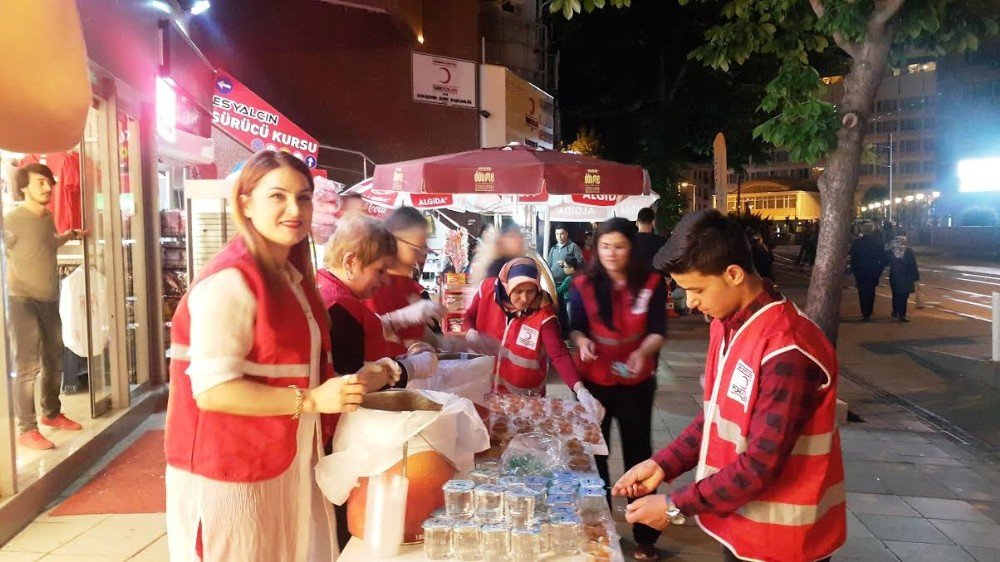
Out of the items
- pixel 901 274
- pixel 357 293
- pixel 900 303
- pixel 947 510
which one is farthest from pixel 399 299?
pixel 900 303

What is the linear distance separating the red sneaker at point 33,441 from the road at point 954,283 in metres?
16.5

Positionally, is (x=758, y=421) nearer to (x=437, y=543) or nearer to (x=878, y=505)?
(x=437, y=543)

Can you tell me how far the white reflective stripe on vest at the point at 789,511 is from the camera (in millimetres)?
2154

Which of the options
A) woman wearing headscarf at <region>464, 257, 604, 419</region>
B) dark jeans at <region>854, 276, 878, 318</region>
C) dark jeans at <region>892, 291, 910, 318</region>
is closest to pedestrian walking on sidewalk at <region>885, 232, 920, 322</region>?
dark jeans at <region>892, 291, 910, 318</region>

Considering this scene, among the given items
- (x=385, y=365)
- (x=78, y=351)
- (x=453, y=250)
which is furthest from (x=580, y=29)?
(x=385, y=365)

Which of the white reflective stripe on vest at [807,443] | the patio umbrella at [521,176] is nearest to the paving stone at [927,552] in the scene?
the white reflective stripe on vest at [807,443]

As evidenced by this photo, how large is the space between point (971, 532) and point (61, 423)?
6910 mm

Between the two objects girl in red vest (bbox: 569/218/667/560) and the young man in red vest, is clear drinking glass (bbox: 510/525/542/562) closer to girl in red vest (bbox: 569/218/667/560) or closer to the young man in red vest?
the young man in red vest

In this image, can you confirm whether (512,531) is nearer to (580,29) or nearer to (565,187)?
(565,187)

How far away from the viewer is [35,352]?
19.7ft

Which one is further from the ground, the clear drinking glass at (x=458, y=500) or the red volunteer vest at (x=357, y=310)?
the red volunteer vest at (x=357, y=310)

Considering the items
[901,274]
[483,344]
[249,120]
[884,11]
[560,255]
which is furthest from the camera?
[901,274]

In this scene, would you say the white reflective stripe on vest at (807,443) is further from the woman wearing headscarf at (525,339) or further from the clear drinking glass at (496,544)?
the woman wearing headscarf at (525,339)

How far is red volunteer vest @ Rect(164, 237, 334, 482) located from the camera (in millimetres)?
2043
